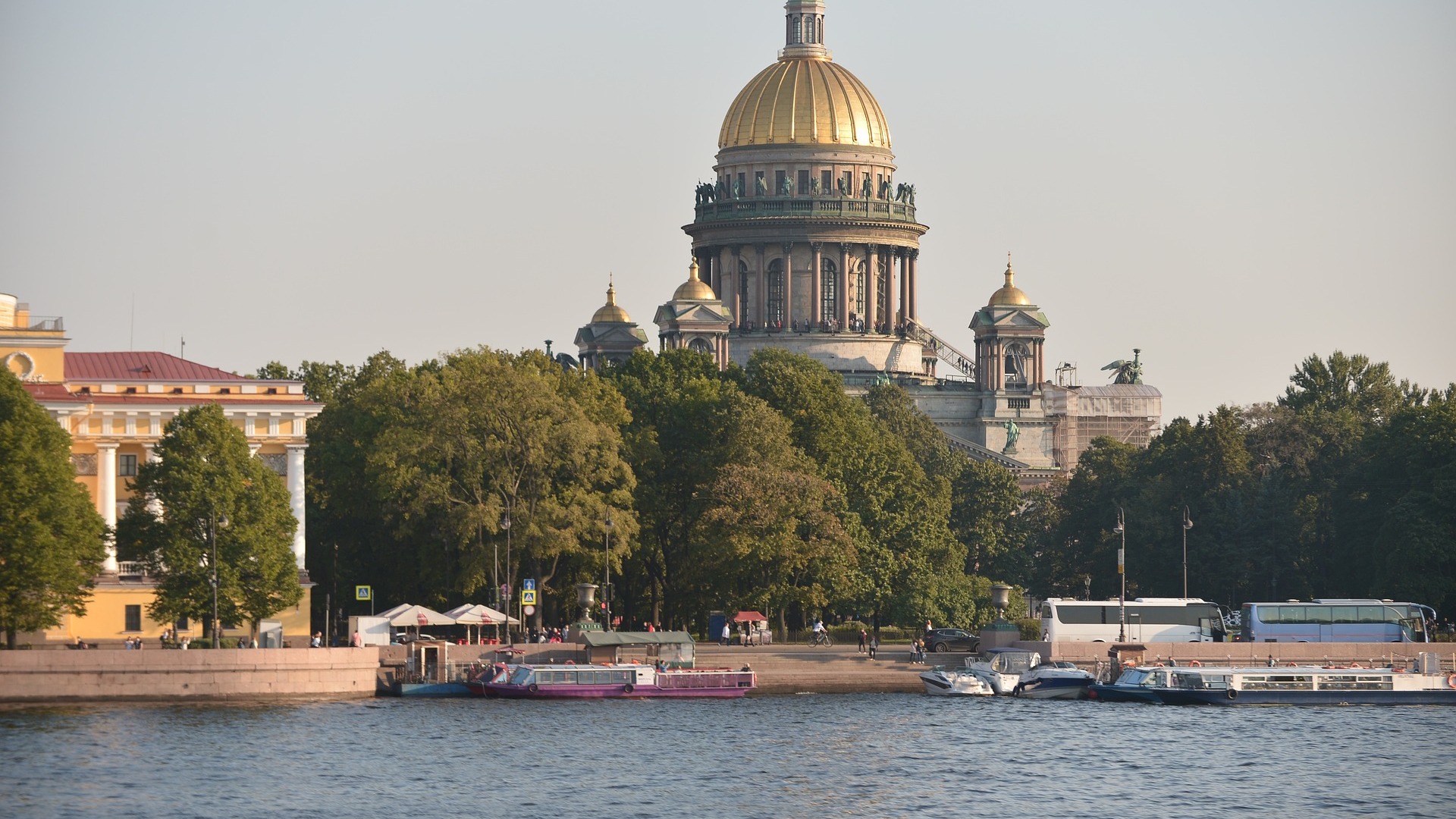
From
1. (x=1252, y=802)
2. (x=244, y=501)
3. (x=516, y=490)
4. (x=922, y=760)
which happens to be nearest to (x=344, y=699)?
(x=244, y=501)

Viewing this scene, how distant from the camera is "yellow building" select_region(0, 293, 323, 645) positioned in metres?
91.9

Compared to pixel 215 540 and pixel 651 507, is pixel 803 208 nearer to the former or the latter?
pixel 651 507

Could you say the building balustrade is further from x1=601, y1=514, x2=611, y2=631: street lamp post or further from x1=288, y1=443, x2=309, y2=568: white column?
x1=288, y1=443, x2=309, y2=568: white column

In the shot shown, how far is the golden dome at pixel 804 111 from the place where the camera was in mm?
171750

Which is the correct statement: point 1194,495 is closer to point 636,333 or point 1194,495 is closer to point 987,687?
point 987,687

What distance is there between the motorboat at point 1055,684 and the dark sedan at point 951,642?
620 centimetres

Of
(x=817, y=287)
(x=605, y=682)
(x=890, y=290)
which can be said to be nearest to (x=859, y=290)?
(x=890, y=290)

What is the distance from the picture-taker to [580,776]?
70.2m

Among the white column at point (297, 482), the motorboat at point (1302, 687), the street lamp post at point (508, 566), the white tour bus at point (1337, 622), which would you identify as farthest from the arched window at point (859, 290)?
the motorboat at point (1302, 687)

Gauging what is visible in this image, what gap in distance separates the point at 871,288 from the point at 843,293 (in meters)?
1.69

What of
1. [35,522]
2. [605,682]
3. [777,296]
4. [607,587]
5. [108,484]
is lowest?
[605,682]

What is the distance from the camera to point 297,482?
9612cm

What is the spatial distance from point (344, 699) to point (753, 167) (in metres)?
88.4

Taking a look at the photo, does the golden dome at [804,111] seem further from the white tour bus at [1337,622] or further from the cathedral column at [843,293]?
the white tour bus at [1337,622]
